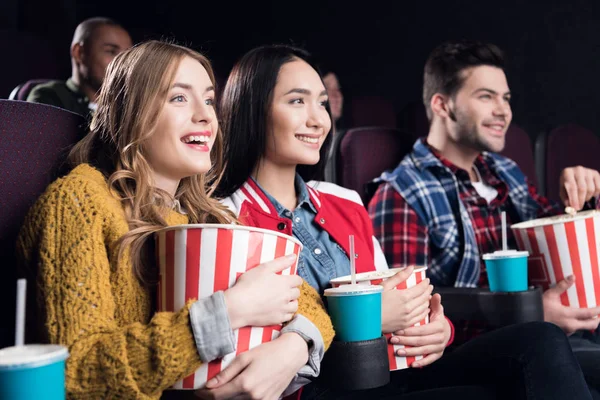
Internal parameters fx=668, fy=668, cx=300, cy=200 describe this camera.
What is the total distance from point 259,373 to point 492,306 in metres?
0.69

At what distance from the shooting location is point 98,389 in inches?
30.9

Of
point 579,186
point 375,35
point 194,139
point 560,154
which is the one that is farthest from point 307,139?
point 375,35

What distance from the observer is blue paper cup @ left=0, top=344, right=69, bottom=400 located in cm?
61

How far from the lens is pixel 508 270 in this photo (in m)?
1.32

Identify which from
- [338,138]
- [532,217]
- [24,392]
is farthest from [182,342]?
[532,217]

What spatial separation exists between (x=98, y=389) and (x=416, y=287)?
21.4 inches

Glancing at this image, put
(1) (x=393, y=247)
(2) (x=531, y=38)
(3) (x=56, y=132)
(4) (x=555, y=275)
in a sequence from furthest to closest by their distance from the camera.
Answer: (2) (x=531, y=38), (1) (x=393, y=247), (4) (x=555, y=275), (3) (x=56, y=132)

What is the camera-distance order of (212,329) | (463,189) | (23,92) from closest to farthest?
(212,329) → (463,189) → (23,92)

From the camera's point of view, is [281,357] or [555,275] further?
[555,275]

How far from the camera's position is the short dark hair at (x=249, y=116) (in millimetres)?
1370

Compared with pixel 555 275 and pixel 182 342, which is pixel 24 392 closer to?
pixel 182 342

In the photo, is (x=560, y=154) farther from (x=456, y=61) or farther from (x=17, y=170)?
(x=17, y=170)

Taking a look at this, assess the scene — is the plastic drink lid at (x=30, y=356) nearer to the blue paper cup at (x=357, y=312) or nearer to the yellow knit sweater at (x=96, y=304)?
the yellow knit sweater at (x=96, y=304)

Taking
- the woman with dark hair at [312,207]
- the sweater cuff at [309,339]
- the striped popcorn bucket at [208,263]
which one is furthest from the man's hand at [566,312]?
the striped popcorn bucket at [208,263]
